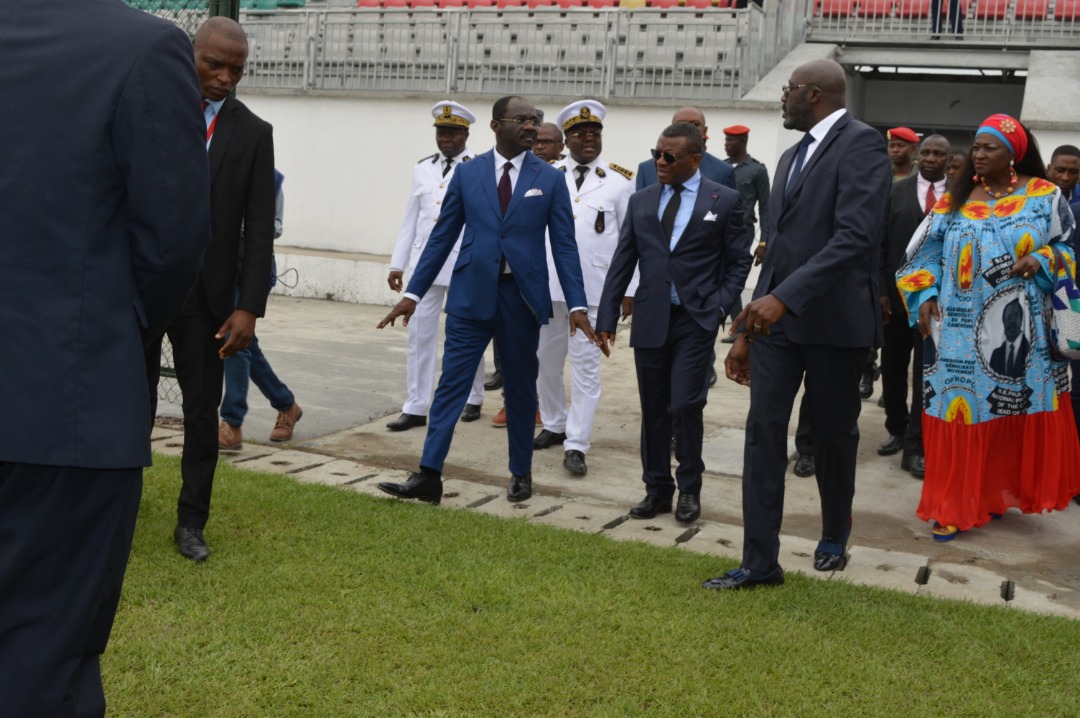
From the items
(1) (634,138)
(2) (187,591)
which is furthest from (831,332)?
(1) (634,138)

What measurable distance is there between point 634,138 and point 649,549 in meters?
11.5

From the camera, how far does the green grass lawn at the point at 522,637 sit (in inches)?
145

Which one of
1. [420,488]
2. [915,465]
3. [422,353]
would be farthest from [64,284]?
[915,465]

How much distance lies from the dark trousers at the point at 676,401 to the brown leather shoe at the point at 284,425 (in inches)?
92.4

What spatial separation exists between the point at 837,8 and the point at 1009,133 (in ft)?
41.3

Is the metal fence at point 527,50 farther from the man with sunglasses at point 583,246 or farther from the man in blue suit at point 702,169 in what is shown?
the man with sunglasses at point 583,246

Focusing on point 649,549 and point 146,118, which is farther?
point 649,549

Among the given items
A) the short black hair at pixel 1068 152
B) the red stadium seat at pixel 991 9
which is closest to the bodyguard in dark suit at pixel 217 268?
the short black hair at pixel 1068 152

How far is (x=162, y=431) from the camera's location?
7293mm

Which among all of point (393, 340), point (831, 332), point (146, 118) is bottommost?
point (393, 340)

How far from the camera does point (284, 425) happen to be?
7387 mm

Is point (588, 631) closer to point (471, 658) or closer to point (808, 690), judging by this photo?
point (471, 658)

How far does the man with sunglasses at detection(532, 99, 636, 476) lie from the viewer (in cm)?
771

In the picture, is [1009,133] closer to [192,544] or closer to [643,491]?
[643,491]
